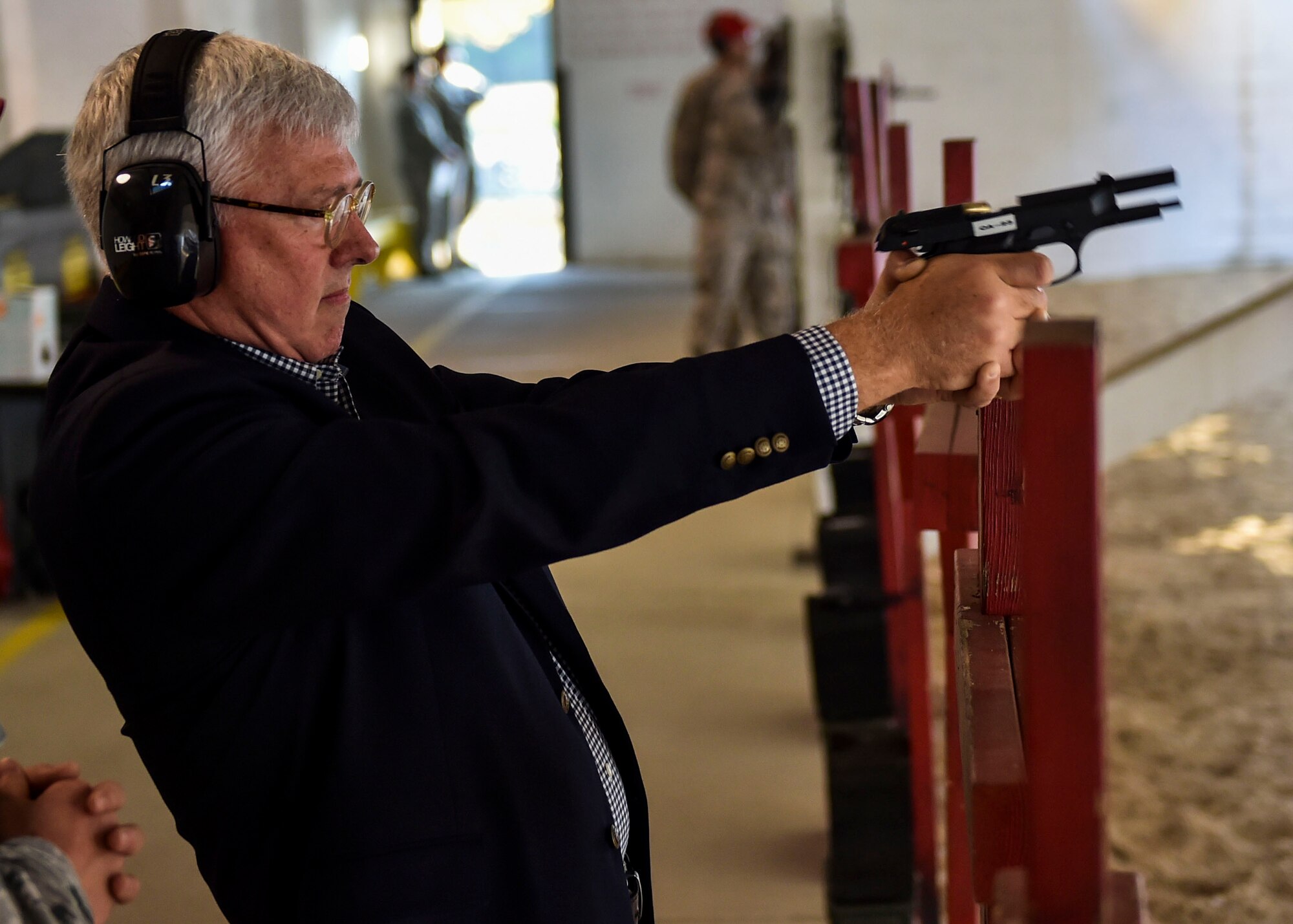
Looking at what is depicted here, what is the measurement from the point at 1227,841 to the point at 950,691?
176 centimetres

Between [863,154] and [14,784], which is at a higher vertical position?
[863,154]

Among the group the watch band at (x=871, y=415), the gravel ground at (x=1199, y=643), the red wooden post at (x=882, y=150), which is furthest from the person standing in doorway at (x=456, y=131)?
the watch band at (x=871, y=415)

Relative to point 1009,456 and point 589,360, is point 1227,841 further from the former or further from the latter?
point 589,360

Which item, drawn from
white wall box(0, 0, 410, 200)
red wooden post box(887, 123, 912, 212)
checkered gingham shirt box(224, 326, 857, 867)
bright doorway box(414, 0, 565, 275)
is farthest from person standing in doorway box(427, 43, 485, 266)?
checkered gingham shirt box(224, 326, 857, 867)

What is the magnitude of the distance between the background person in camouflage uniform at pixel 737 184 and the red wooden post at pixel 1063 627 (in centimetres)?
563

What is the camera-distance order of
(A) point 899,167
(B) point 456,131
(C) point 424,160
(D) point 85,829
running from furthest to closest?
(B) point 456,131, (C) point 424,160, (A) point 899,167, (D) point 85,829

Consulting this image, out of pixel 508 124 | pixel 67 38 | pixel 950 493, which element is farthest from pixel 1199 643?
pixel 508 124

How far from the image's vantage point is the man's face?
1.20 meters

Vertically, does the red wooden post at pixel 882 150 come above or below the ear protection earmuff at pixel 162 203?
above

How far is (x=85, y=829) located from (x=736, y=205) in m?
5.58

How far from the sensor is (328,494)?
1.03m

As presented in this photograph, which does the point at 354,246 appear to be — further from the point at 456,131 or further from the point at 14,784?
the point at 456,131

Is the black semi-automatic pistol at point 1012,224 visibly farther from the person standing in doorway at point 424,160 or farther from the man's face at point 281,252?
the person standing in doorway at point 424,160

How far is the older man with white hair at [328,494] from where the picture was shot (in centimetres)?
105
